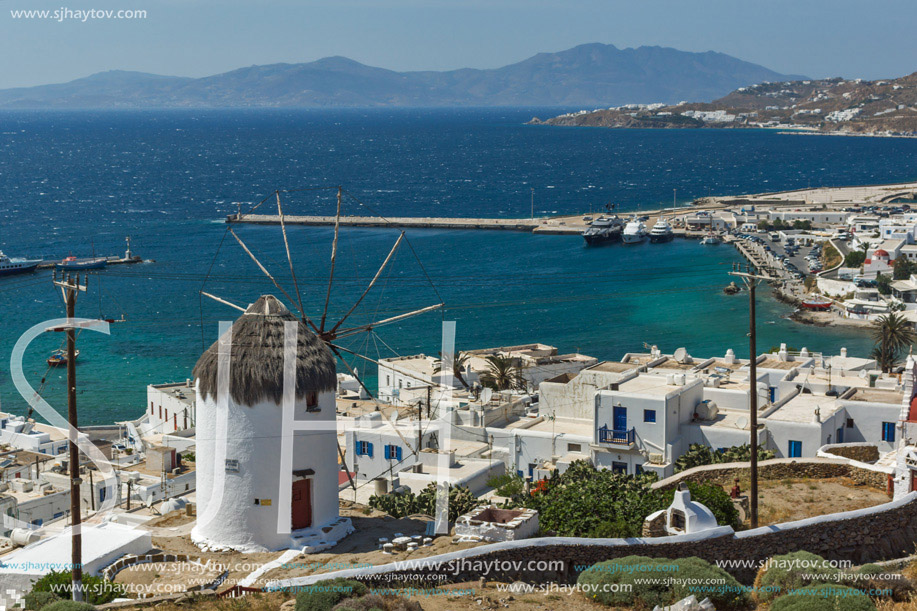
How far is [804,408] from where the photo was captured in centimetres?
3338

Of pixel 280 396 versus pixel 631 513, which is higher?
pixel 280 396

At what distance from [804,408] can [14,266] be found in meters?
95.8

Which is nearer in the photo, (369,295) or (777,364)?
(777,364)

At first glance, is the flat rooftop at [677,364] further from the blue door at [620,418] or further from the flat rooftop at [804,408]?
the blue door at [620,418]

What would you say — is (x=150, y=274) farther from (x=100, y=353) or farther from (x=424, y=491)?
(x=424, y=491)

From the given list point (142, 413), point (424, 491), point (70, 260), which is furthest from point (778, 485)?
point (70, 260)

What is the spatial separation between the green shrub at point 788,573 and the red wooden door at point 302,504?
9056 mm

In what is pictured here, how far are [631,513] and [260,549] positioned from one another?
7615 mm

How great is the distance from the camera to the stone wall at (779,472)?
79.9 ft

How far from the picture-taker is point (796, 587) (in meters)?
18.2

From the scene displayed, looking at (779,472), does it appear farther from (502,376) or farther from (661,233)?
(661,233)

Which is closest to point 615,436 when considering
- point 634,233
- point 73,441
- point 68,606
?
point 68,606

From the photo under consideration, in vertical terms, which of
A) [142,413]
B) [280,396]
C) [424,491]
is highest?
[280,396]

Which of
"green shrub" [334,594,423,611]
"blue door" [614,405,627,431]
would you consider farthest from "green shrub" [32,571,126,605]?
"blue door" [614,405,627,431]
